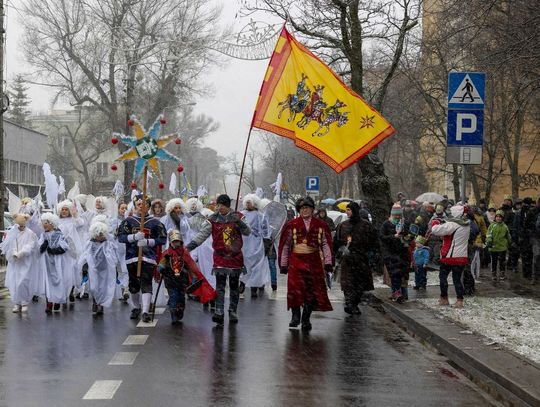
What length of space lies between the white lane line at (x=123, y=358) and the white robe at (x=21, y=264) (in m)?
4.36

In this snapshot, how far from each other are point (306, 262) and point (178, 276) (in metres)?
1.80

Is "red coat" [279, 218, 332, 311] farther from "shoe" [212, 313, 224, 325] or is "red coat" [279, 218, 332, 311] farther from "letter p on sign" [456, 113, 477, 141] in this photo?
"letter p on sign" [456, 113, 477, 141]

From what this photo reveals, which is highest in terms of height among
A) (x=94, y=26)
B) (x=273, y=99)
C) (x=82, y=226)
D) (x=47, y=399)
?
(x=94, y=26)

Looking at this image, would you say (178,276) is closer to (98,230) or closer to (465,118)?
(98,230)

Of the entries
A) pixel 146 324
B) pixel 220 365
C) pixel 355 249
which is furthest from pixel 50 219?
pixel 220 365

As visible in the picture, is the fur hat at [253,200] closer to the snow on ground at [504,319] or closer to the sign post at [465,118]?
the snow on ground at [504,319]

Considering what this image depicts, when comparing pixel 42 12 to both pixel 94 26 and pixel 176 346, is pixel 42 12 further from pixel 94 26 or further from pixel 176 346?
pixel 176 346

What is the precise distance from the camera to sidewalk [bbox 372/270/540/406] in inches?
325

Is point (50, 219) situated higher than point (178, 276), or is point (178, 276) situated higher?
point (50, 219)

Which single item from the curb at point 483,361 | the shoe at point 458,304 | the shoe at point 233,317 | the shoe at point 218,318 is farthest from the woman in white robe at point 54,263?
the shoe at point 458,304

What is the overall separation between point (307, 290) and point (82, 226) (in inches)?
220

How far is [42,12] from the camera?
44.4 metres

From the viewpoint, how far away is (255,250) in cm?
1695

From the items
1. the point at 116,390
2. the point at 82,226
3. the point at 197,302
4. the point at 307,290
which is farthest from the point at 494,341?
the point at 82,226
